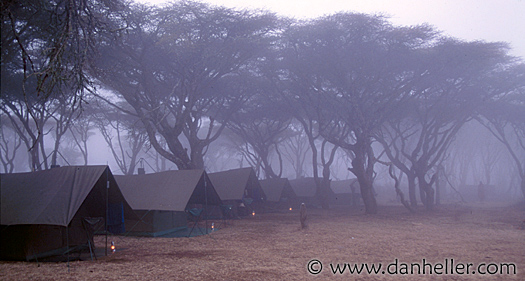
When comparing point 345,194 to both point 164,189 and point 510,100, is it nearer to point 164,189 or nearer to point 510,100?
point 510,100

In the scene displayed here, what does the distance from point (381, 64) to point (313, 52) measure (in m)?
3.64

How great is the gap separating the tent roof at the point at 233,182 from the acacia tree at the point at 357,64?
Result: 4.77 metres

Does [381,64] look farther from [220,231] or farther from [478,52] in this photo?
[220,231]

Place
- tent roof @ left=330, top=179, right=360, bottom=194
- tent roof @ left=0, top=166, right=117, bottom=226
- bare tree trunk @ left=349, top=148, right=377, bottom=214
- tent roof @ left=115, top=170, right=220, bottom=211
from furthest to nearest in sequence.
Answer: tent roof @ left=330, top=179, right=360, bottom=194 < bare tree trunk @ left=349, top=148, right=377, bottom=214 < tent roof @ left=115, top=170, right=220, bottom=211 < tent roof @ left=0, top=166, right=117, bottom=226

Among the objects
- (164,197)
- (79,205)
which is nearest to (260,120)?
(164,197)

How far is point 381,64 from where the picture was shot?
21344 millimetres

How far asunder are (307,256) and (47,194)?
6280 millimetres

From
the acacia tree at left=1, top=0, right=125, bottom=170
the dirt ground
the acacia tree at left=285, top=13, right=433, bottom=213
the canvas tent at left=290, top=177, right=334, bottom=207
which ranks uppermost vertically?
the acacia tree at left=285, top=13, right=433, bottom=213

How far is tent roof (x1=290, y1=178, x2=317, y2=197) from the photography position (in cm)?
3022

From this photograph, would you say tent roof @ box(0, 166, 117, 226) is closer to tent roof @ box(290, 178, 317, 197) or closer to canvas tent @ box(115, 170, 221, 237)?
canvas tent @ box(115, 170, 221, 237)

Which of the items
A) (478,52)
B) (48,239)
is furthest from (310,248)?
(478,52)

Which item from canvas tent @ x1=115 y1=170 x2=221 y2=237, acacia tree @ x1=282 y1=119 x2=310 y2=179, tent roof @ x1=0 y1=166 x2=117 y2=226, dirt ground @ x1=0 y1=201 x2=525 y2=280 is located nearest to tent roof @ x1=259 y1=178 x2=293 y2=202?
acacia tree @ x1=282 y1=119 x2=310 y2=179

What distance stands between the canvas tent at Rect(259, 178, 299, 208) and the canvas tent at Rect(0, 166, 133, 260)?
53.2 feet

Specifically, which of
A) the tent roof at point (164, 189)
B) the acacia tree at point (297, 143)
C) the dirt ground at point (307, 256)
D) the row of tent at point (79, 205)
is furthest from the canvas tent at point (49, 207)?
the acacia tree at point (297, 143)
